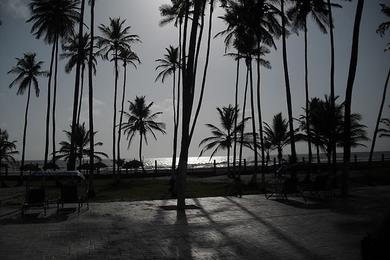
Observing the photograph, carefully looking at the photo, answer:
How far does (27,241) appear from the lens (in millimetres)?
10062

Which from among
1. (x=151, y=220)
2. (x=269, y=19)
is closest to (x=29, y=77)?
(x=269, y=19)

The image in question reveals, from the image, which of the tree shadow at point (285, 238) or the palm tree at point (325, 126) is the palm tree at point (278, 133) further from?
the tree shadow at point (285, 238)

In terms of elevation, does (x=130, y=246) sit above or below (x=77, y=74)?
below

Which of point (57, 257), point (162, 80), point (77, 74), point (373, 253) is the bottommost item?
point (57, 257)

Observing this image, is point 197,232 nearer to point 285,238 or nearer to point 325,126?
point 285,238

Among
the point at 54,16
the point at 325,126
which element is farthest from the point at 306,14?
the point at 54,16

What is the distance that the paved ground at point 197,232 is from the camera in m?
8.65

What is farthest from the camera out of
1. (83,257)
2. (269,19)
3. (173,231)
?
(269,19)

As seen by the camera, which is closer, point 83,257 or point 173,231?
point 83,257

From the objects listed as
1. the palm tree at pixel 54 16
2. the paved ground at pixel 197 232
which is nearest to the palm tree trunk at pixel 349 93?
the paved ground at pixel 197 232

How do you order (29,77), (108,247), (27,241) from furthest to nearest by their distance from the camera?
(29,77) < (27,241) < (108,247)

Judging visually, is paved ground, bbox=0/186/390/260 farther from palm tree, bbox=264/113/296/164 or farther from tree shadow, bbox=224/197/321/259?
palm tree, bbox=264/113/296/164

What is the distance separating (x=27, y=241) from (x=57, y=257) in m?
2.12

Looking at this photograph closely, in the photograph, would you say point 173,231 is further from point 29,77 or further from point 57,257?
point 29,77
